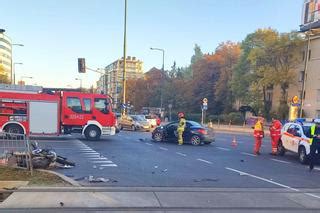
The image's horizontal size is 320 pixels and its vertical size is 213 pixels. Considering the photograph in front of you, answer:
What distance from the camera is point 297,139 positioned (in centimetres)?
1672

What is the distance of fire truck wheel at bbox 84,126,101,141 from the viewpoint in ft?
75.6

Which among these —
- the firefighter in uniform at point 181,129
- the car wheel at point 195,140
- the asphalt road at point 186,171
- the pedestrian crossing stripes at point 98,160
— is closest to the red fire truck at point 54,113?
the firefighter in uniform at point 181,129

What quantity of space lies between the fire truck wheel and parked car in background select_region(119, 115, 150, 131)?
14.9 metres

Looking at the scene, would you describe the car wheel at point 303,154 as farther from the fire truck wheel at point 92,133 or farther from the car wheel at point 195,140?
the fire truck wheel at point 92,133

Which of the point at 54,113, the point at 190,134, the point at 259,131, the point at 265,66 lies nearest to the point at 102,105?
the point at 54,113

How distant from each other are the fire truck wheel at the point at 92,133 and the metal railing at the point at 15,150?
39.0 ft

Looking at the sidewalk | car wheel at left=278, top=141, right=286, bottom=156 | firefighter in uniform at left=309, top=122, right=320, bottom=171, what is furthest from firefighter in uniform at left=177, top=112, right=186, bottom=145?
the sidewalk

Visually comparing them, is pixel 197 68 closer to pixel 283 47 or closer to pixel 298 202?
pixel 283 47

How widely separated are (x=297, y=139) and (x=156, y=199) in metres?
10.3

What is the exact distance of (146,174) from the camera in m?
11.3

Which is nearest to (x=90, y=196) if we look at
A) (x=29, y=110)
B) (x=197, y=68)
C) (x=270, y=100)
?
(x=29, y=110)

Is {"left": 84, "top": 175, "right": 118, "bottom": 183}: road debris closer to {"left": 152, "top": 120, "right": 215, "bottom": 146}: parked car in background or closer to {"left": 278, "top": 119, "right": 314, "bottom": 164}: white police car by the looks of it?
{"left": 278, "top": 119, "right": 314, "bottom": 164}: white police car

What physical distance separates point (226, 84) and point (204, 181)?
63.2 meters

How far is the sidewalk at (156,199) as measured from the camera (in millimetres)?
7438
